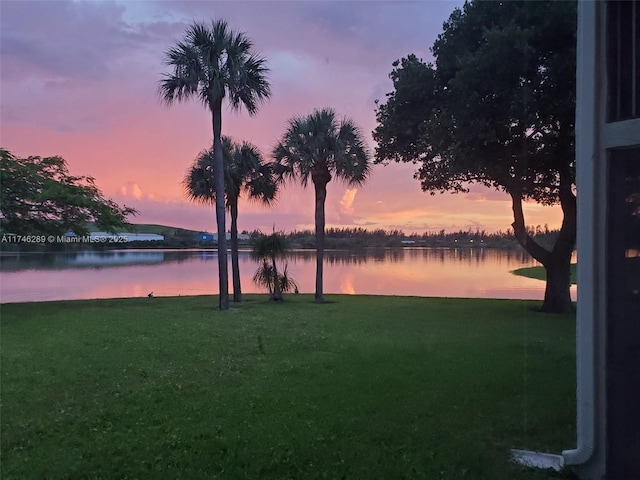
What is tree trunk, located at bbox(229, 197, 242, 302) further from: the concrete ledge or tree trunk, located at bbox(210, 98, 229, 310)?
the concrete ledge

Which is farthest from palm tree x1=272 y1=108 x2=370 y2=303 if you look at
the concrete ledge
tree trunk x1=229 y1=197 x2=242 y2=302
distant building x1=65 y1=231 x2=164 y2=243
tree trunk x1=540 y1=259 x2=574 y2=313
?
the concrete ledge

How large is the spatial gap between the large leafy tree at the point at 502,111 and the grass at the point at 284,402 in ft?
9.90

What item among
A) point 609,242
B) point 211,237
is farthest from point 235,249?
point 609,242

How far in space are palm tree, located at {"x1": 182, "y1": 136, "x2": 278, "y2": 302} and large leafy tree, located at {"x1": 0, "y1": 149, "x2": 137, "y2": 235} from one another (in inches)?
143

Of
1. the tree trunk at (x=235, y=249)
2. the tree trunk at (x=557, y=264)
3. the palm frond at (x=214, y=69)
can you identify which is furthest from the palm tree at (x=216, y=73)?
the tree trunk at (x=557, y=264)

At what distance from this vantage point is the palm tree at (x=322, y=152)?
719 inches

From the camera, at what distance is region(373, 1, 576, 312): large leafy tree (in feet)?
28.9

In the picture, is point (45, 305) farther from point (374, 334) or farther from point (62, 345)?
point (374, 334)

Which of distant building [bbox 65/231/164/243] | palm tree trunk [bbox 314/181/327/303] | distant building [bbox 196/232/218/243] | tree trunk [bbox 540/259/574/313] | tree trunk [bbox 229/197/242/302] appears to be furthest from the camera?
distant building [bbox 196/232/218/243]

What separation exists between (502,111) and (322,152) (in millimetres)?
9424

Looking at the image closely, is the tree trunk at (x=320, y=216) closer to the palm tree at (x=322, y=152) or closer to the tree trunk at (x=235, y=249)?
the palm tree at (x=322, y=152)

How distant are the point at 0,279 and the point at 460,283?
17.0 metres

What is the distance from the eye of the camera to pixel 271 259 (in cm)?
1934

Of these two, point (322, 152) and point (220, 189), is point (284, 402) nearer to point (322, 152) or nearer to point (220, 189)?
point (220, 189)
